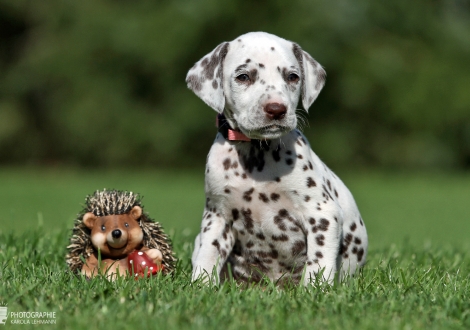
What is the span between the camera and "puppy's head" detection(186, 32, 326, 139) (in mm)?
4660

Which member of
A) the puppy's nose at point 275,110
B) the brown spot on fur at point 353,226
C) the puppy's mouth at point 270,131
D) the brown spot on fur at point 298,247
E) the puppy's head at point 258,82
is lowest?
the brown spot on fur at point 298,247

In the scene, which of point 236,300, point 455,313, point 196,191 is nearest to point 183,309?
point 236,300

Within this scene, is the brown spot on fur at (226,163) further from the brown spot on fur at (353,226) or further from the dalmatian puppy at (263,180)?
the brown spot on fur at (353,226)

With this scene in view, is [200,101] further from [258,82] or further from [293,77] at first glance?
[258,82]

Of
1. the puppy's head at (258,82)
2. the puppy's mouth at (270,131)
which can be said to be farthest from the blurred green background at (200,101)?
the puppy's mouth at (270,131)

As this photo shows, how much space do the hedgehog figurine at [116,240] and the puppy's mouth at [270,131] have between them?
113cm

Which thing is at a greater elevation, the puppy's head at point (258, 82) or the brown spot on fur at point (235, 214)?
the puppy's head at point (258, 82)

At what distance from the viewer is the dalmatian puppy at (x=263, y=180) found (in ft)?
15.7

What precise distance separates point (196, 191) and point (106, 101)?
298 inches

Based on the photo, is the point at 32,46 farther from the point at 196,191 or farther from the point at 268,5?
the point at 196,191

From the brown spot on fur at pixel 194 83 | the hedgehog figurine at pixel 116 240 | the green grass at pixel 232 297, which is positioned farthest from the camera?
the brown spot on fur at pixel 194 83

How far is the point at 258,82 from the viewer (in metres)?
4.85

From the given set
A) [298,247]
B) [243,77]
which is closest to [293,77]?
[243,77]

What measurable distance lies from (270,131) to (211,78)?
0.71m
